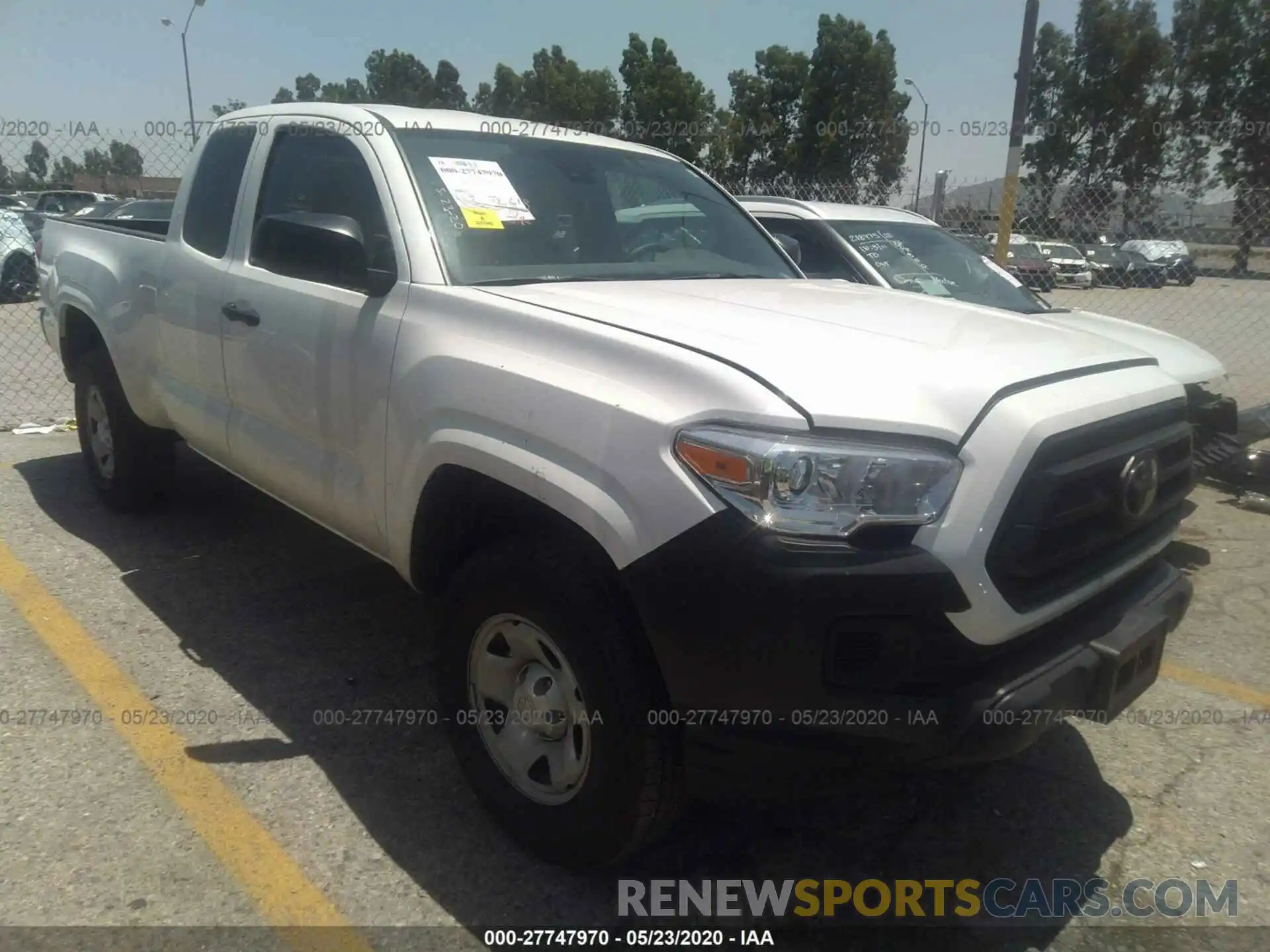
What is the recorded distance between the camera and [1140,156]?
35812 millimetres

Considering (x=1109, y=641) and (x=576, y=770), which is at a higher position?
(x=1109, y=641)

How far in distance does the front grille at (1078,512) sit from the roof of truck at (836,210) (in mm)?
4207

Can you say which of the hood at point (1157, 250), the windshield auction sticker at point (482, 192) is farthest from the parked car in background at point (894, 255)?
the hood at point (1157, 250)

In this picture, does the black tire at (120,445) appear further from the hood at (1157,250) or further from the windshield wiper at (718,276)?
the hood at (1157,250)

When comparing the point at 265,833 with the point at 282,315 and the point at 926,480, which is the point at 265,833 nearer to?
the point at 282,315

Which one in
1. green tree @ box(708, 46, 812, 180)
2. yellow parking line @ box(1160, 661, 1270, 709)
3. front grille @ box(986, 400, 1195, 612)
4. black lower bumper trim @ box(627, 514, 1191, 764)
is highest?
green tree @ box(708, 46, 812, 180)

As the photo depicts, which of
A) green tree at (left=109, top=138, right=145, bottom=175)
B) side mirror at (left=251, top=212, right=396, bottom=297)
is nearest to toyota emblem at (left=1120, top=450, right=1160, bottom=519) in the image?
side mirror at (left=251, top=212, right=396, bottom=297)

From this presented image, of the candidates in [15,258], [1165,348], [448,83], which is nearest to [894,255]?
[1165,348]

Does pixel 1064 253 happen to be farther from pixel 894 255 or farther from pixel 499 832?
pixel 499 832

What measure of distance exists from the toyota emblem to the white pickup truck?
0.01m

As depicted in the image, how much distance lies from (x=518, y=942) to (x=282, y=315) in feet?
6.93

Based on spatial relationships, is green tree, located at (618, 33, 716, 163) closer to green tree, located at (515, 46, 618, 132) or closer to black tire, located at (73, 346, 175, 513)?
green tree, located at (515, 46, 618, 132)

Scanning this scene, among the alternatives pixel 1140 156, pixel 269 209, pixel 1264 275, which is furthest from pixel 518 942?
pixel 1140 156

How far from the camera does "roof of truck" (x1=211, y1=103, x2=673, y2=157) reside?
3232 millimetres
